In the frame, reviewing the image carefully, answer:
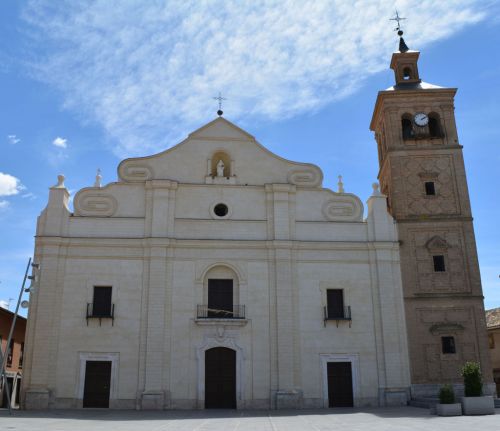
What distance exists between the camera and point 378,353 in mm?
23938

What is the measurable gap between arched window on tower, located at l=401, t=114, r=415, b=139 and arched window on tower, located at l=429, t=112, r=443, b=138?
1.03m

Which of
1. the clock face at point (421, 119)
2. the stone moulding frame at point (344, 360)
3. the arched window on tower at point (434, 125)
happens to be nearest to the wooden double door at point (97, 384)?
the stone moulding frame at point (344, 360)

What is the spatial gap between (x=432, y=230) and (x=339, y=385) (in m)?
8.56

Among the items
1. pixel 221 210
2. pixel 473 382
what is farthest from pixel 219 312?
pixel 473 382

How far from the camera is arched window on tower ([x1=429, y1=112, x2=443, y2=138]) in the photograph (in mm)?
28234

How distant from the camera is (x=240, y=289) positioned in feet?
79.6

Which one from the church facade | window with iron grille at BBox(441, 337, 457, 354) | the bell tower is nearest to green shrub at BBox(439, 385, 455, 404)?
the church facade

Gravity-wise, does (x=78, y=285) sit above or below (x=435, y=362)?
above

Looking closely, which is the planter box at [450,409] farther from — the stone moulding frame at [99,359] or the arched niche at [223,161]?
the arched niche at [223,161]

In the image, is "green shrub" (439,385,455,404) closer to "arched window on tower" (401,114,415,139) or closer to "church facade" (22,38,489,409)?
"church facade" (22,38,489,409)

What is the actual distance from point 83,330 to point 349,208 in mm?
13289

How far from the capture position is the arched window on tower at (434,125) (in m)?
28.2

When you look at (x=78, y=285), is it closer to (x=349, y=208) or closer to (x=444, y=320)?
(x=349, y=208)

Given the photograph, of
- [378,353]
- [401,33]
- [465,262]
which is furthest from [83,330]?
[401,33]
